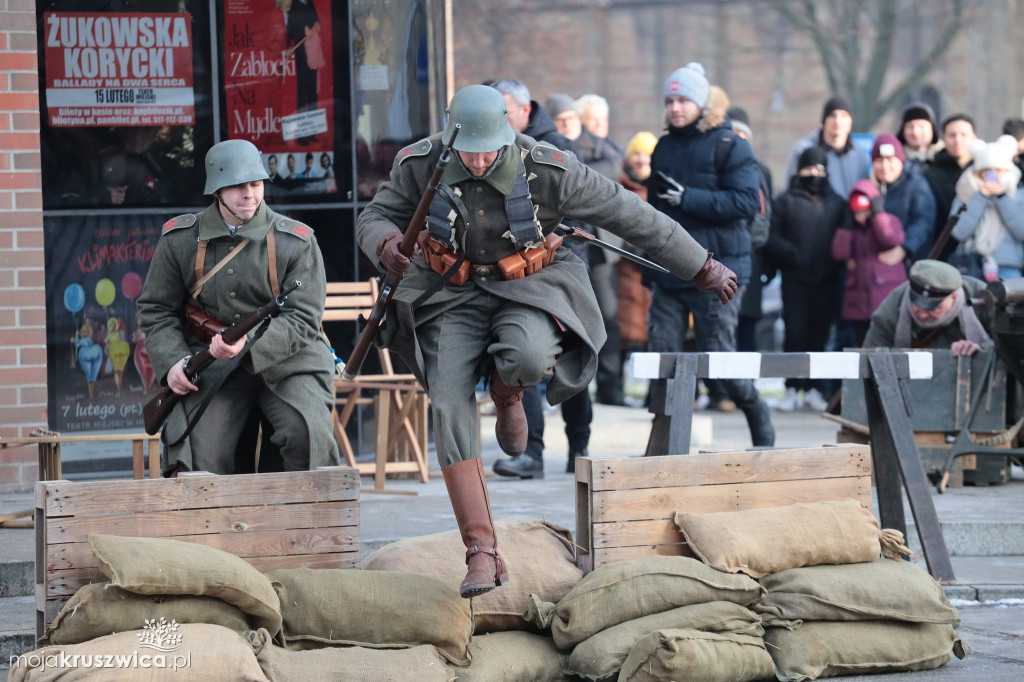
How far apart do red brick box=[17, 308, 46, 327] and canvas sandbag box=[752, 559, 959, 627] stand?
4.52 m

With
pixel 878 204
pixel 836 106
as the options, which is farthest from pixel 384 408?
pixel 836 106

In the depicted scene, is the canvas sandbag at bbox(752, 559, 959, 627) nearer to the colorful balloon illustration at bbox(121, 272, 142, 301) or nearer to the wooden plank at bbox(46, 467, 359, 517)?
the wooden plank at bbox(46, 467, 359, 517)

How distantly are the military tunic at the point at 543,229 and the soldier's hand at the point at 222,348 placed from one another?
0.61 meters

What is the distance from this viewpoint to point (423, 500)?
8.44 metres

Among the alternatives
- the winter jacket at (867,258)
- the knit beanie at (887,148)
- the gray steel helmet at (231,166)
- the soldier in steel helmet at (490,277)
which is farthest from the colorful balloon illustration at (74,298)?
the knit beanie at (887,148)

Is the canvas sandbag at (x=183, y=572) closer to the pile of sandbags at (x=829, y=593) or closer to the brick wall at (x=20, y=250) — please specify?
the pile of sandbags at (x=829, y=593)

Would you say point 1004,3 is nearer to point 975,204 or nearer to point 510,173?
point 975,204

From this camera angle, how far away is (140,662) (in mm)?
5008

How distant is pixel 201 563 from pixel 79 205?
4286mm

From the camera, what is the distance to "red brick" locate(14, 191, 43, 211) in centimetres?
861

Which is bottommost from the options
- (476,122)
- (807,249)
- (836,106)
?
(807,249)

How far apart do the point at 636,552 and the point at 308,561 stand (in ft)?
4.27

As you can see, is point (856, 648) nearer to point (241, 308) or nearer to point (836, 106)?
point (241, 308)

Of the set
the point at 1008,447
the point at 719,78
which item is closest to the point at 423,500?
the point at 1008,447
